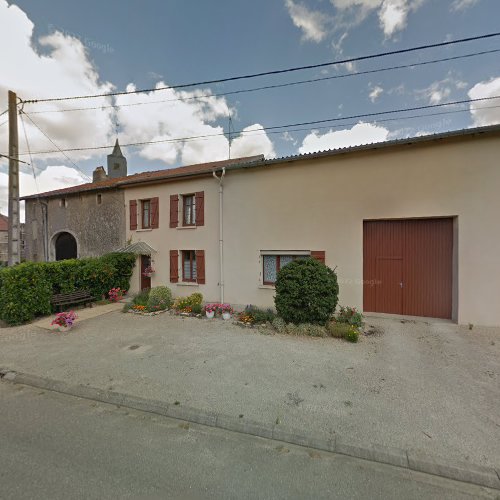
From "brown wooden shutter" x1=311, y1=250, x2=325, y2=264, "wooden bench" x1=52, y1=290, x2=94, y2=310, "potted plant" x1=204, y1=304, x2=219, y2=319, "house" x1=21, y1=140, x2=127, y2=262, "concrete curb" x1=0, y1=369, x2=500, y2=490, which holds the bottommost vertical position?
"concrete curb" x1=0, y1=369, x2=500, y2=490

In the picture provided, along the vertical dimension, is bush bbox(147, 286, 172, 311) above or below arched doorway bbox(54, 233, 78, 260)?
below

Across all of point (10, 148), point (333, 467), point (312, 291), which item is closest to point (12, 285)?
point (10, 148)

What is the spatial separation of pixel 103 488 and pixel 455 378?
16.3 feet

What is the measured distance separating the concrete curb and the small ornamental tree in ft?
11.1

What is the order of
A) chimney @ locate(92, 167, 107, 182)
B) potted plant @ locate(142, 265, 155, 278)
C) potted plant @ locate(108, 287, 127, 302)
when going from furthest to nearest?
chimney @ locate(92, 167, 107, 182), potted plant @ locate(142, 265, 155, 278), potted plant @ locate(108, 287, 127, 302)

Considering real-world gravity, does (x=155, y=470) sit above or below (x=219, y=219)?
below

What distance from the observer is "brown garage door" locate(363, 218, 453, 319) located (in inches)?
273

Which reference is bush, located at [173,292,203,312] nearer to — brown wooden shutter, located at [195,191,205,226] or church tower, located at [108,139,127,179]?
brown wooden shutter, located at [195,191,205,226]

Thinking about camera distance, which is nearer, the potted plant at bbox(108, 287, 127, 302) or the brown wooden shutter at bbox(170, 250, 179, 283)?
the potted plant at bbox(108, 287, 127, 302)

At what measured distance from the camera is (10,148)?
8.25 m

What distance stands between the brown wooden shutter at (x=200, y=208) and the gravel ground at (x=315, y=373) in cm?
428

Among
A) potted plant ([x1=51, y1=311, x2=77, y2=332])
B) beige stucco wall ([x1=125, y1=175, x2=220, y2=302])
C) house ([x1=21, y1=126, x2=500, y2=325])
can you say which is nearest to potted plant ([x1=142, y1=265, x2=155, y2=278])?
beige stucco wall ([x1=125, y1=175, x2=220, y2=302])

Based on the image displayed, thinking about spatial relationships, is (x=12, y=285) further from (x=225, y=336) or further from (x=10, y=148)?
(x=225, y=336)

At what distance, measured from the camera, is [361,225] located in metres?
7.44
